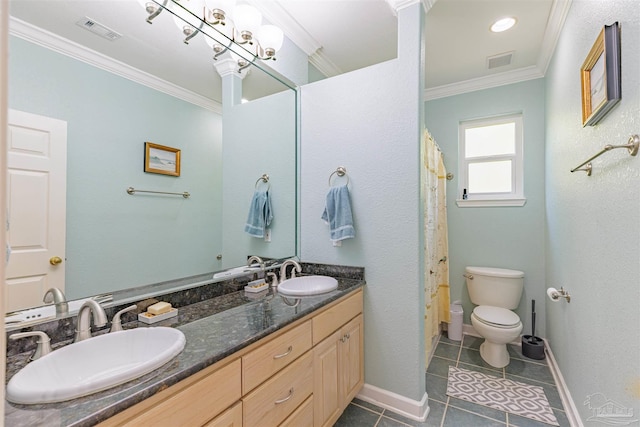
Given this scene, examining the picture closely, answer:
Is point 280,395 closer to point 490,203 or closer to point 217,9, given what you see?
point 217,9

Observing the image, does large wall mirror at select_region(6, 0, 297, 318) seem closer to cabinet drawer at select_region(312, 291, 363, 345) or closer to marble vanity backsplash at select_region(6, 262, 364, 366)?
marble vanity backsplash at select_region(6, 262, 364, 366)

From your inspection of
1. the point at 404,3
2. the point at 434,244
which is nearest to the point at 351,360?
the point at 434,244

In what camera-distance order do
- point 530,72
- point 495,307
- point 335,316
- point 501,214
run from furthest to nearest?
1. point 501,214
2. point 530,72
3. point 495,307
4. point 335,316

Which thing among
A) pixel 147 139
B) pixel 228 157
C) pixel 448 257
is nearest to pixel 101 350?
pixel 147 139

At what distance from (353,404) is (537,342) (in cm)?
176

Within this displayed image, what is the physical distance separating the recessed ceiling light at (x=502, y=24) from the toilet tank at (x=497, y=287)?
78.6 inches

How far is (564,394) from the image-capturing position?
1.81 metres

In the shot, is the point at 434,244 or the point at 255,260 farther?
the point at 434,244

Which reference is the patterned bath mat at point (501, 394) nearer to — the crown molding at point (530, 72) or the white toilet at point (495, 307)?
the white toilet at point (495, 307)

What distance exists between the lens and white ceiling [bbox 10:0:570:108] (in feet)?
3.47

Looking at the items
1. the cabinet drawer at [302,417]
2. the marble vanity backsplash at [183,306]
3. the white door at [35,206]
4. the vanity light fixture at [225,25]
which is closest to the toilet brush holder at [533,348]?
the marble vanity backsplash at [183,306]

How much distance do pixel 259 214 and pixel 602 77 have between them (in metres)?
1.84

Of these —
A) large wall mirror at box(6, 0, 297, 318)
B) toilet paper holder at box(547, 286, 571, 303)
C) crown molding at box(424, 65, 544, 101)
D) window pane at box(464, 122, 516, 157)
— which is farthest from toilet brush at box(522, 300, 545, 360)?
large wall mirror at box(6, 0, 297, 318)

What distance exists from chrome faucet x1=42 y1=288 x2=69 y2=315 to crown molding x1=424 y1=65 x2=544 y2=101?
132 inches
